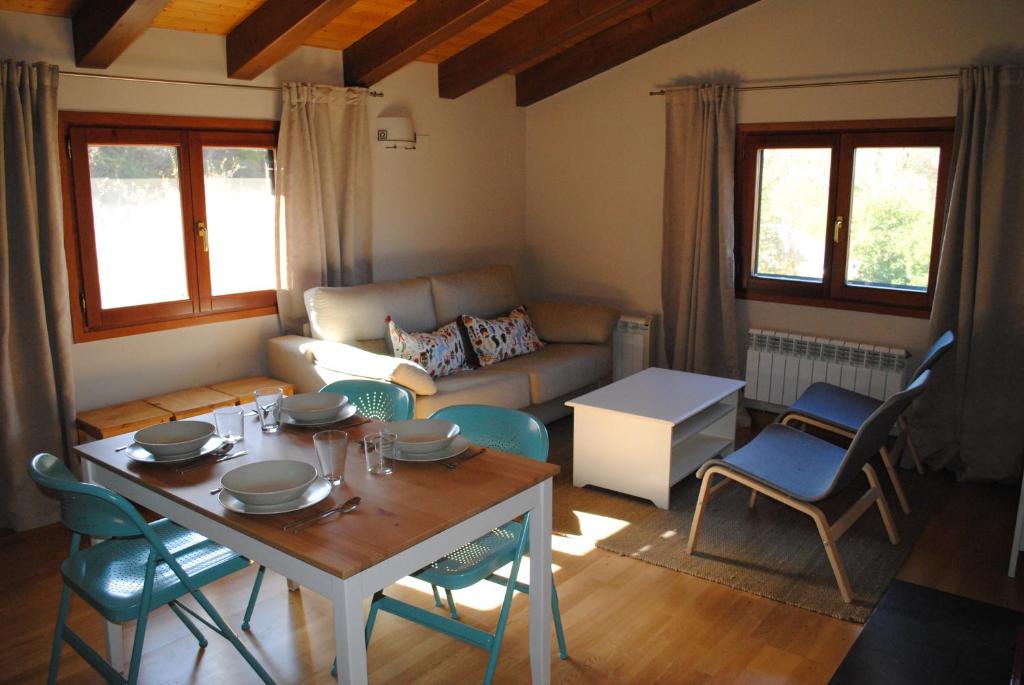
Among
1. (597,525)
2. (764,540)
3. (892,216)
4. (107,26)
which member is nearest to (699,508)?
(764,540)

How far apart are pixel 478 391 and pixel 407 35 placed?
6.30ft

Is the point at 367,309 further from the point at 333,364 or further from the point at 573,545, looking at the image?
the point at 573,545

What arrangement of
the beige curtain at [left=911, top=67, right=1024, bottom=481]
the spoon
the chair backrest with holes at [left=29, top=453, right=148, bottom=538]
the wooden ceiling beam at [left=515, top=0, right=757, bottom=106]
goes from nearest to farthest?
the spoon
the chair backrest with holes at [left=29, top=453, right=148, bottom=538]
the beige curtain at [left=911, top=67, right=1024, bottom=481]
the wooden ceiling beam at [left=515, top=0, right=757, bottom=106]

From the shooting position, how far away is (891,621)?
3174 mm

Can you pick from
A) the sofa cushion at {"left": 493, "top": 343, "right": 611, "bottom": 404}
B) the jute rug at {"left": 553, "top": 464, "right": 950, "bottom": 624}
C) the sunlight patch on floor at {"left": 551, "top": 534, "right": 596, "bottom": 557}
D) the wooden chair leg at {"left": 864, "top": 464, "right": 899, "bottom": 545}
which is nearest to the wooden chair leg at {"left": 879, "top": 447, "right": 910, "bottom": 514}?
the jute rug at {"left": 553, "top": 464, "right": 950, "bottom": 624}

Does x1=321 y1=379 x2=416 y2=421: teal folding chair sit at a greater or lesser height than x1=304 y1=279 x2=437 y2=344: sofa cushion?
lesser

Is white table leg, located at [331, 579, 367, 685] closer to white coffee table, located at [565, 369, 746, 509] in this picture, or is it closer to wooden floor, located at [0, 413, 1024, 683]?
wooden floor, located at [0, 413, 1024, 683]

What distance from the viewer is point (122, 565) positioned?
257 cm

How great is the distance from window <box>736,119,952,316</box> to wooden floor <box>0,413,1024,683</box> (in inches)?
70.7

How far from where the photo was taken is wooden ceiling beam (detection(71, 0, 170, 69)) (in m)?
3.48

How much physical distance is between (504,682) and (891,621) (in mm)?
1475

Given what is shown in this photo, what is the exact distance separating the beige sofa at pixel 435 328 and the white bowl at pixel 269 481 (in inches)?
73.1

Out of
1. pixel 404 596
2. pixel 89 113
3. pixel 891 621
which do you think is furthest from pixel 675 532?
pixel 89 113

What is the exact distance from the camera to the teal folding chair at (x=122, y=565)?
2.26 meters
